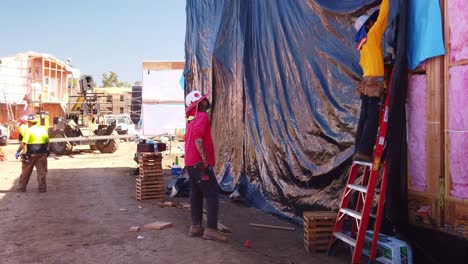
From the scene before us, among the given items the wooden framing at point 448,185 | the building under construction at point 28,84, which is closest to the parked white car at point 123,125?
the building under construction at point 28,84

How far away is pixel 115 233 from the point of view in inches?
263

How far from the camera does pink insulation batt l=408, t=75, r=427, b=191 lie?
4.85 m

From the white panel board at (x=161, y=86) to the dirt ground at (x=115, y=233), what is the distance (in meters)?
8.12

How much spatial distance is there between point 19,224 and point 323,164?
4.82 m

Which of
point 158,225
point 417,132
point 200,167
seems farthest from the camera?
point 158,225

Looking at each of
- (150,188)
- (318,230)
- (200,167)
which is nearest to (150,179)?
(150,188)

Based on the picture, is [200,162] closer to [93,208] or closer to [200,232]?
[200,232]

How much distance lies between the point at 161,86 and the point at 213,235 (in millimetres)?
13702

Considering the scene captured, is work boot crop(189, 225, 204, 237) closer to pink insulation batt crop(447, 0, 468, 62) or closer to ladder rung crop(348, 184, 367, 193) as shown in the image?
ladder rung crop(348, 184, 367, 193)

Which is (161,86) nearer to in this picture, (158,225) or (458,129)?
(158,225)

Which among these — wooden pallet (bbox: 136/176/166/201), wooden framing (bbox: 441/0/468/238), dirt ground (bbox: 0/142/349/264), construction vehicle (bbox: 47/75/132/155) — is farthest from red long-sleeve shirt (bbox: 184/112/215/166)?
construction vehicle (bbox: 47/75/132/155)

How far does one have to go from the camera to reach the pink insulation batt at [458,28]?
4.38m

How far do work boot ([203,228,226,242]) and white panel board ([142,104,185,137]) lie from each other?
13257 millimetres

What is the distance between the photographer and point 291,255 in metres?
5.54
